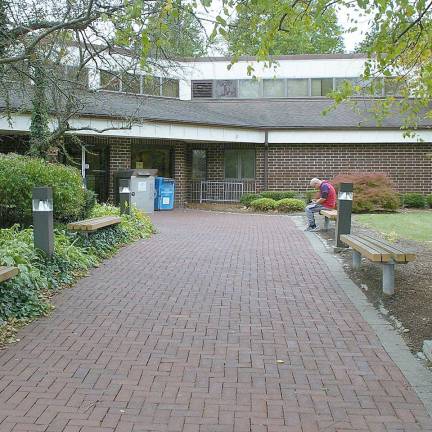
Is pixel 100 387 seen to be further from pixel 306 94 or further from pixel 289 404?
pixel 306 94

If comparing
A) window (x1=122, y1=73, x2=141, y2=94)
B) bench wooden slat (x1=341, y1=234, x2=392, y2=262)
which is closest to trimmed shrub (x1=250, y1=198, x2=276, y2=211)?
window (x1=122, y1=73, x2=141, y2=94)

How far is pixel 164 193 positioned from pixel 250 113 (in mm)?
6491

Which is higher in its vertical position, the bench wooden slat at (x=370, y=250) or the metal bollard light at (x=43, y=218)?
the metal bollard light at (x=43, y=218)

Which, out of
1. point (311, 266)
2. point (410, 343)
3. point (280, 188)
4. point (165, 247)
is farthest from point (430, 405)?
point (280, 188)

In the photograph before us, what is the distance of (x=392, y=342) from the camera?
510 cm

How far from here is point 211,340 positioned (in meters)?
5.15

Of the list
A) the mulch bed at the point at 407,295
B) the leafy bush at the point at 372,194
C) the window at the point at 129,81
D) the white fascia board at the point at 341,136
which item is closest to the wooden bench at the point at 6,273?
the mulch bed at the point at 407,295

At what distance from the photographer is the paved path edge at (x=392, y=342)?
410 cm

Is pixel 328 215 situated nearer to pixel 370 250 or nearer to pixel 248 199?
pixel 370 250

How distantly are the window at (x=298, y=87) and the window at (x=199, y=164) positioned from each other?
5.47 meters

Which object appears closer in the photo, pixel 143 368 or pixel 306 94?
pixel 143 368

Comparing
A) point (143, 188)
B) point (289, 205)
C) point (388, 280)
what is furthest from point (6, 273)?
point (289, 205)

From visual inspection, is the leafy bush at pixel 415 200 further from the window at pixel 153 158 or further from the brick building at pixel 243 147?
the window at pixel 153 158

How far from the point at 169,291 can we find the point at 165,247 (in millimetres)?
3702
